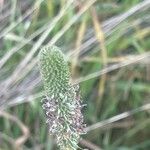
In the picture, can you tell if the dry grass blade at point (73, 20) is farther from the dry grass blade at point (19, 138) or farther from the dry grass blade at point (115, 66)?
the dry grass blade at point (19, 138)

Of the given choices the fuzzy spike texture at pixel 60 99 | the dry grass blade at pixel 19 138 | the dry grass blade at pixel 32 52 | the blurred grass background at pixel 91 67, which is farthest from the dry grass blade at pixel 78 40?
the fuzzy spike texture at pixel 60 99

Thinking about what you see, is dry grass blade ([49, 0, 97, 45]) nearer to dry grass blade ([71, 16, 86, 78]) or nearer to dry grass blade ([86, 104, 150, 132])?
dry grass blade ([71, 16, 86, 78])

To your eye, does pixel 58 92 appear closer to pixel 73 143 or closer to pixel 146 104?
pixel 73 143

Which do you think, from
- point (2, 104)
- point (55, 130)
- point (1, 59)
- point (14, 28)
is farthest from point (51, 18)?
point (55, 130)

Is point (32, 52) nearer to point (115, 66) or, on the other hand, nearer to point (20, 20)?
point (20, 20)

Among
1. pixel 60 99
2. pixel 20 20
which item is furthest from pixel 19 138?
pixel 60 99

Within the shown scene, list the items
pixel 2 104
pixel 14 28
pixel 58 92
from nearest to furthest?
pixel 58 92 < pixel 2 104 < pixel 14 28

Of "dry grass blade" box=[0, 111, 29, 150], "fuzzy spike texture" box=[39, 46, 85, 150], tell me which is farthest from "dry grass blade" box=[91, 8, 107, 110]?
"fuzzy spike texture" box=[39, 46, 85, 150]
